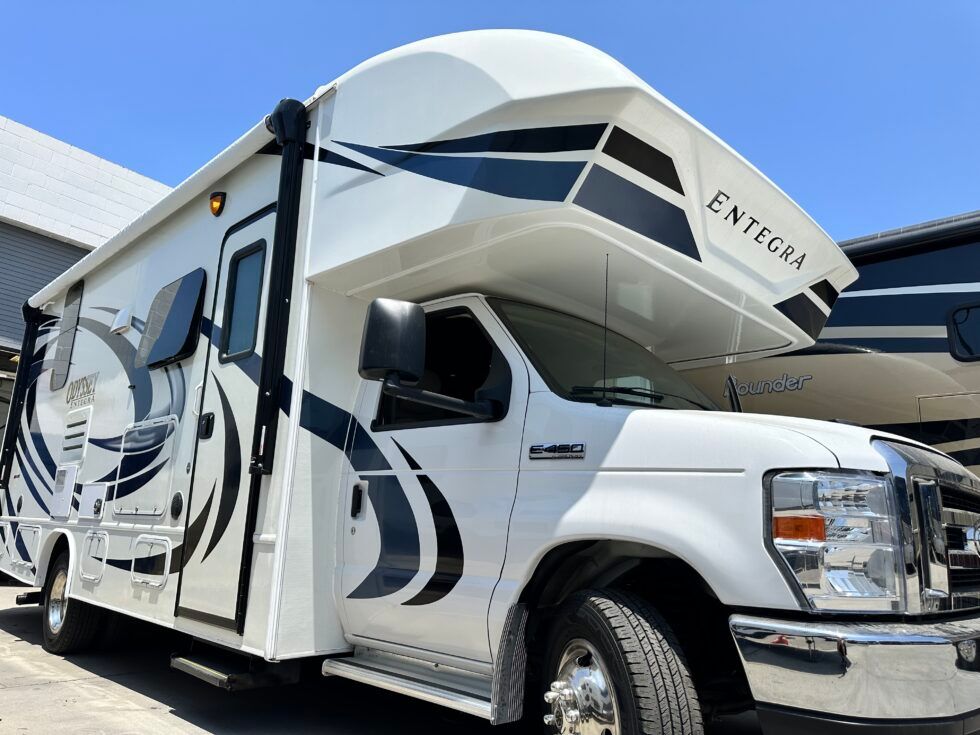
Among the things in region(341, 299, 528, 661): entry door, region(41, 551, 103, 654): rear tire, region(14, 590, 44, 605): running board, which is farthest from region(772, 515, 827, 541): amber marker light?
region(14, 590, 44, 605): running board

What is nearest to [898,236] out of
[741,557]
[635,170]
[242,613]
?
[635,170]

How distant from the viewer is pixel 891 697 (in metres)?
2.28

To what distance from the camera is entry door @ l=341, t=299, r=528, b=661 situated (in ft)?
11.1

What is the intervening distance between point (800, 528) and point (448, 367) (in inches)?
78.1

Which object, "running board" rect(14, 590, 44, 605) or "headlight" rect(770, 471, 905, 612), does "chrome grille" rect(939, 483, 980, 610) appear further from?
"running board" rect(14, 590, 44, 605)

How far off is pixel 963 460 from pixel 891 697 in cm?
314

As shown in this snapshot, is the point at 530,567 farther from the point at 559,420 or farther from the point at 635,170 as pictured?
the point at 635,170

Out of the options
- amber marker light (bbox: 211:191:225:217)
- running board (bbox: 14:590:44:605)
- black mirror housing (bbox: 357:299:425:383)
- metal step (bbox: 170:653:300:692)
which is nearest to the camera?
black mirror housing (bbox: 357:299:425:383)

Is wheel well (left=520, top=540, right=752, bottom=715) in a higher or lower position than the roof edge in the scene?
lower

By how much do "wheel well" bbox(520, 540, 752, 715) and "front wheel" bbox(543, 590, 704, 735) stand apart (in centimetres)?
18

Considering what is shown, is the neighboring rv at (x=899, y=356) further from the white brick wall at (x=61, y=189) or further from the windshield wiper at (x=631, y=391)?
the white brick wall at (x=61, y=189)

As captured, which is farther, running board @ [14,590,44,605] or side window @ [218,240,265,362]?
running board @ [14,590,44,605]

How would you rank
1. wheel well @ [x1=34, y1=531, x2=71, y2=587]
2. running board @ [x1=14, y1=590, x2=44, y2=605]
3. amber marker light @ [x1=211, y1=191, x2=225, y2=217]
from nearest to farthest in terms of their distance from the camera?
1. amber marker light @ [x1=211, y1=191, x2=225, y2=217]
2. wheel well @ [x1=34, y1=531, x2=71, y2=587]
3. running board @ [x1=14, y1=590, x2=44, y2=605]

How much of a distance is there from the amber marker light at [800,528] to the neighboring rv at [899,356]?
256cm
